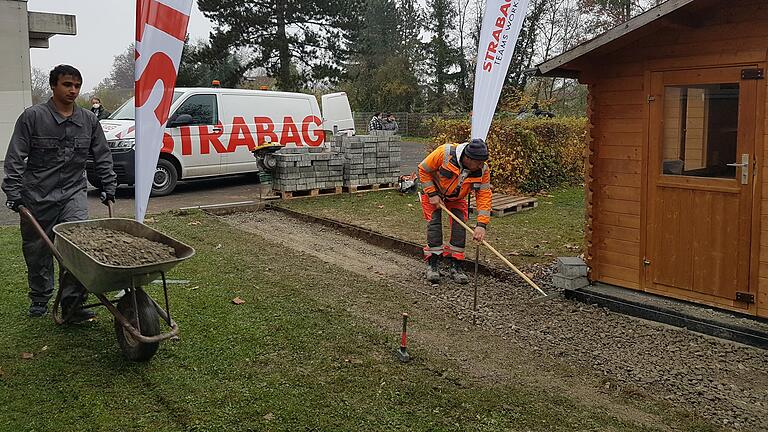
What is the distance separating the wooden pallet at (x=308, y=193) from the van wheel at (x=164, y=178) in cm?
211

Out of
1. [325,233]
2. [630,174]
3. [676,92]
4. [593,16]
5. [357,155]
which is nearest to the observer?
[676,92]

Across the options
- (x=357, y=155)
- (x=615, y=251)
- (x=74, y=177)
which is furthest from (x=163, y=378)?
(x=357, y=155)

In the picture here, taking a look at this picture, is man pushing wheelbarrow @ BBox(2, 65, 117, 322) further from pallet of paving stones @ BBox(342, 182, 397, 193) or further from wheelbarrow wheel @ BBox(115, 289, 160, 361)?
pallet of paving stones @ BBox(342, 182, 397, 193)

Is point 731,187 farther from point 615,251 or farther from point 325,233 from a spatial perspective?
point 325,233

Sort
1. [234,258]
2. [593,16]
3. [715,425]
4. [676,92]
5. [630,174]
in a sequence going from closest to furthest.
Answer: [715,425] → [676,92] → [630,174] → [234,258] → [593,16]

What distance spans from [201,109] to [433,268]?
7.91m

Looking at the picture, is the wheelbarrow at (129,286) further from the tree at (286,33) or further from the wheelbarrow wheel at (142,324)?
the tree at (286,33)

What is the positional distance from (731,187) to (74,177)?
5.48 meters

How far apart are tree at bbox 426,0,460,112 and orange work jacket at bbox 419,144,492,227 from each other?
114 ft

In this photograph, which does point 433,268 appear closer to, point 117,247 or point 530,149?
point 117,247

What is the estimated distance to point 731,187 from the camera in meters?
5.49

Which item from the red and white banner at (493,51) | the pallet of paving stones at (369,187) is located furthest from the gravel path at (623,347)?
the pallet of paving stones at (369,187)

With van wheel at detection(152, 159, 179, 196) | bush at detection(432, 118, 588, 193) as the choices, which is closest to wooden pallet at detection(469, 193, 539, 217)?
bush at detection(432, 118, 588, 193)

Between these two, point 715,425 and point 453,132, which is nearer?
point 715,425
